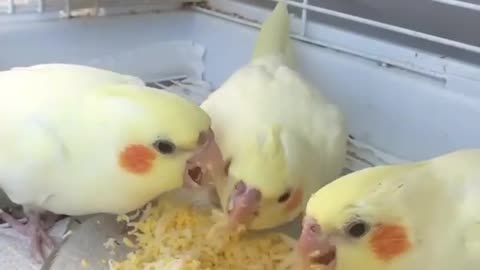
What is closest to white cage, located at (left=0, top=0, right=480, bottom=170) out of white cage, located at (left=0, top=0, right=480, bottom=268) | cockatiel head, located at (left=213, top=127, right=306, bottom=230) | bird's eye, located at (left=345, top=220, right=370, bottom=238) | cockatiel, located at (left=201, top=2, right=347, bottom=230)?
white cage, located at (left=0, top=0, right=480, bottom=268)

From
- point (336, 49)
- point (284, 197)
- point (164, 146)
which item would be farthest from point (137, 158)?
point (336, 49)

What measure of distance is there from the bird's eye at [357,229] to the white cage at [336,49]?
317 mm

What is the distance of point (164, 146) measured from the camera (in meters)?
0.77

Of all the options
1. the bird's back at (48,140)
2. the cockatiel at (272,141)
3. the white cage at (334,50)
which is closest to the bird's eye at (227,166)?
the cockatiel at (272,141)

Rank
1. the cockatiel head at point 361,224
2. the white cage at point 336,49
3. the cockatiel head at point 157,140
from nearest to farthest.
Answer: the cockatiel head at point 361,224, the cockatiel head at point 157,140, the white cage at point 336,49

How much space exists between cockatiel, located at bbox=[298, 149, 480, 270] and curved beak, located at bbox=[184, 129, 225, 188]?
6.1 inches

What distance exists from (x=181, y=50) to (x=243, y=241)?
45 cm

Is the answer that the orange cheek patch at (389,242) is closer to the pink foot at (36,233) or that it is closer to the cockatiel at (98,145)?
the cockatiel at (98,145)

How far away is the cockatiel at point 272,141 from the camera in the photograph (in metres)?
0.78

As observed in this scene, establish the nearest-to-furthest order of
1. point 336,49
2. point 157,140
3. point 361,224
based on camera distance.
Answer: point 361,224 < point 157,140 < point 336,49

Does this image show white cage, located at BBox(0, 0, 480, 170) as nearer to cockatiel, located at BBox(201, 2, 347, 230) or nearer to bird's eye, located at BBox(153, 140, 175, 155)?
cockatiel, located at BBox(201, 2, 347, 230)

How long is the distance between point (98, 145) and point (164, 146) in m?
0.06

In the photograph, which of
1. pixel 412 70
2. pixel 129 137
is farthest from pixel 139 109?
pixel 412 70

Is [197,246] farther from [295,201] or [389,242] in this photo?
[389,242]
